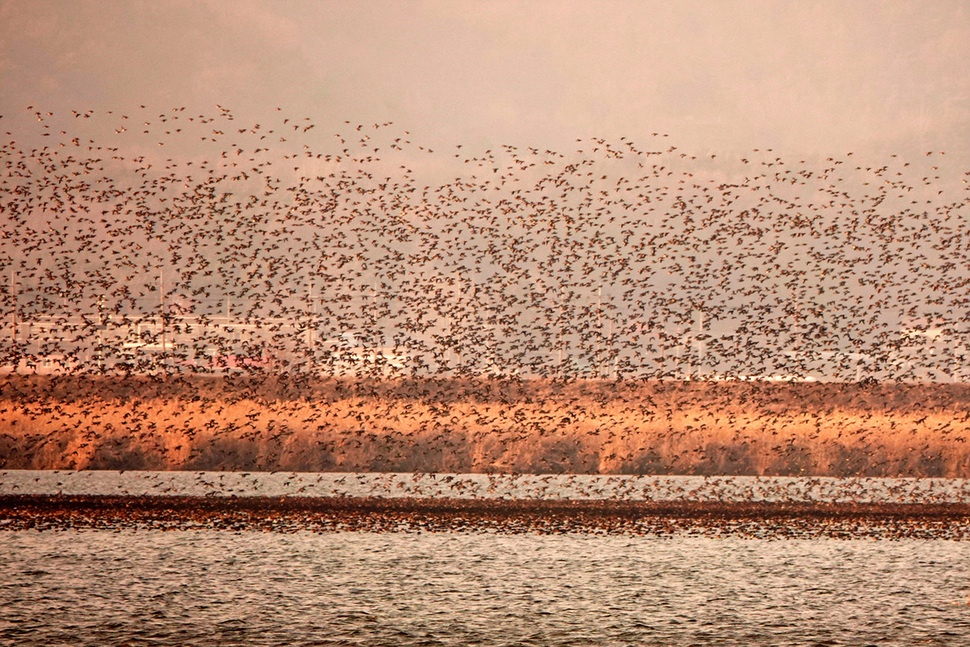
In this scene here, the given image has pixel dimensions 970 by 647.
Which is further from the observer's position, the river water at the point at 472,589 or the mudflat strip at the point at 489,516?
the mudflat strip at the point at 489,516

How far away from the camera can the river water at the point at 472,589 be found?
11602 mm

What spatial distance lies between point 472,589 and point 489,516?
6.42 metres

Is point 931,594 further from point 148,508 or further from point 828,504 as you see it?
point 148,508

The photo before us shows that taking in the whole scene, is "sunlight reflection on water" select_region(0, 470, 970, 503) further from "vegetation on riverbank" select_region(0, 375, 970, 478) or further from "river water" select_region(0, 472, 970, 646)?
"river water" select_region(0, 472, 970, 646)

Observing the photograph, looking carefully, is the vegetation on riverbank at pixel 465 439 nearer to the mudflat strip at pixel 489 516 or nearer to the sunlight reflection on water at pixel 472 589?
the mudflat strip at pixel 489 516

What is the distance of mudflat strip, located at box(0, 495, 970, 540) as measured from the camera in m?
19.1

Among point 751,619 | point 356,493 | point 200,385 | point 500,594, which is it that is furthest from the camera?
point 200,385

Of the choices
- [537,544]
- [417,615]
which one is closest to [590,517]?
[537,544]

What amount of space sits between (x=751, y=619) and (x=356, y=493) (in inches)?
510

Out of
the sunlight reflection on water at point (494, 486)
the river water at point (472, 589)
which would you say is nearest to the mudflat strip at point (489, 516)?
the river water at point (472, 589)

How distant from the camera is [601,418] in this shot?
33656mm

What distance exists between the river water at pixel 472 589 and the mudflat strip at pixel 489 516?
2.21 feet

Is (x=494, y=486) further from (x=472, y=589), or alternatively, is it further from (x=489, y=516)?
(x=472, y=589)

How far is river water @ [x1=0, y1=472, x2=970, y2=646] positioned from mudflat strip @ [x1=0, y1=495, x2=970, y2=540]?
0.67m
